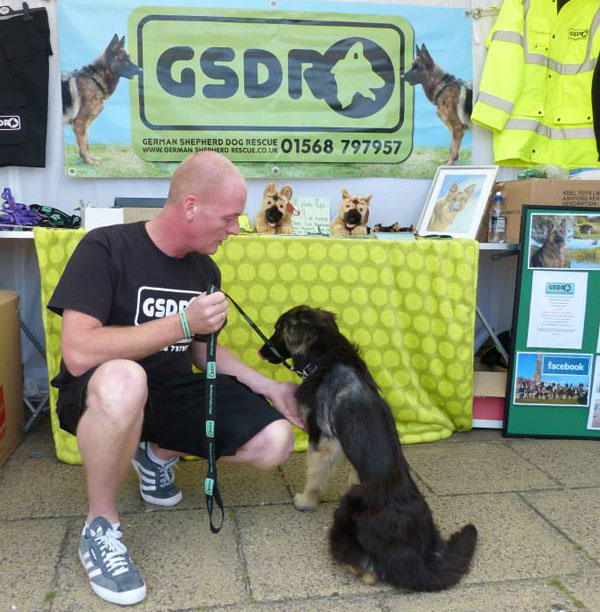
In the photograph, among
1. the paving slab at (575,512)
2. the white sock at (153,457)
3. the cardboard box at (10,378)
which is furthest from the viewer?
the cardboard box at (10,378)

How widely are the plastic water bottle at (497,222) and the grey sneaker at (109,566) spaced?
278 cm

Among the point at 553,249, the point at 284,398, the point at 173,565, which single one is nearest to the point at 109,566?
the point at 173,565

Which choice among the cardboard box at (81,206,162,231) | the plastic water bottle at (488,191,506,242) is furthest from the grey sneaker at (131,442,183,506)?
the plastic water bottle at (488,191,506,242)

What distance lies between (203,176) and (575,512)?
213 centimetres

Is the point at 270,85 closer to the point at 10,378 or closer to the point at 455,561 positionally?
the point at 10,378

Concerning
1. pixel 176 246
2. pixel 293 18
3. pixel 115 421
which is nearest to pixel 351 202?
pixel 293 18

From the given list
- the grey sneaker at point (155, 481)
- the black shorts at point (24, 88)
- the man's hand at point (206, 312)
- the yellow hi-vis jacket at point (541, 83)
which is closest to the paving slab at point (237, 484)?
the grey sneaker at point (155, 481)

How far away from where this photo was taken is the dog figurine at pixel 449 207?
3.57 m

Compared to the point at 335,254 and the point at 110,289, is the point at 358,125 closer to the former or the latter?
the point at 335,254

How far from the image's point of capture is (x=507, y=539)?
7.29ft

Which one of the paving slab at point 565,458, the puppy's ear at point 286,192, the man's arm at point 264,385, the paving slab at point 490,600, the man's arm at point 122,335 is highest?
the puppy's ear at point 286,192

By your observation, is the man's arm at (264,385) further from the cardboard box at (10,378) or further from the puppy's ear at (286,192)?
the puppy's ear at (286,192)

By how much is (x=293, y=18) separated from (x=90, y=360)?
2766mm

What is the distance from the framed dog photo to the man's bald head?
6.07 ft
